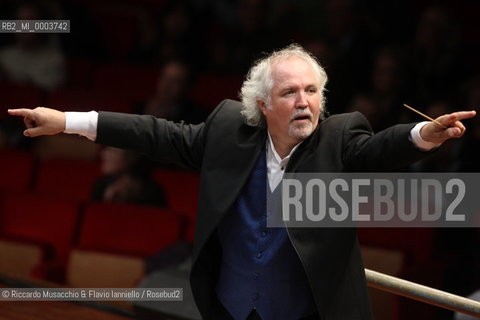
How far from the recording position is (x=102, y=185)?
262cm

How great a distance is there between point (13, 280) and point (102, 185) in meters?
0.51

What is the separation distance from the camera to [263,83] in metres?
1.39

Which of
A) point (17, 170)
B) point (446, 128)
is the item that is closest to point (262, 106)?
point (446, 128)

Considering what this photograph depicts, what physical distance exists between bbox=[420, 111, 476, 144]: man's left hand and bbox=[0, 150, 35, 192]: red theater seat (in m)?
1.86

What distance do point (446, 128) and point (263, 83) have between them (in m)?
0.33

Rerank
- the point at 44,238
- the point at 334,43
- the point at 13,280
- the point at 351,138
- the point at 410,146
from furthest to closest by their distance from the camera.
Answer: the point at 334,43, the point at 44,238, the point at 13,280, the point at 351,138, the point at 410,146

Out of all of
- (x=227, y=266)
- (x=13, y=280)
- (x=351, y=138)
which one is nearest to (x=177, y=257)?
(x=13, y=280)

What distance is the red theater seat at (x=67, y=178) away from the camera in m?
2.78

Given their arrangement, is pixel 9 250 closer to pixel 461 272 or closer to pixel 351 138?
pixel 461 272

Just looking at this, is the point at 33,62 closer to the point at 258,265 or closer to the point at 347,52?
the point at 347,52

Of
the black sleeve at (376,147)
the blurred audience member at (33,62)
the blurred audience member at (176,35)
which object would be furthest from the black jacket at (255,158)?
the blurred audience member at (33,62)

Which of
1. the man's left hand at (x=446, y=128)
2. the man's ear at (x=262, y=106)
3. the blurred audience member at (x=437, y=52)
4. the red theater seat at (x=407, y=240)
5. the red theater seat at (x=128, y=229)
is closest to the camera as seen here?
the man's left hand at (x=446, y=128)

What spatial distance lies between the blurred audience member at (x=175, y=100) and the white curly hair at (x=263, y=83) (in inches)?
52.4

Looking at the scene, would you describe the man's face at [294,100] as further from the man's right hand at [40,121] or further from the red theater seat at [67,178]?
the red theater seat at [67,178]
